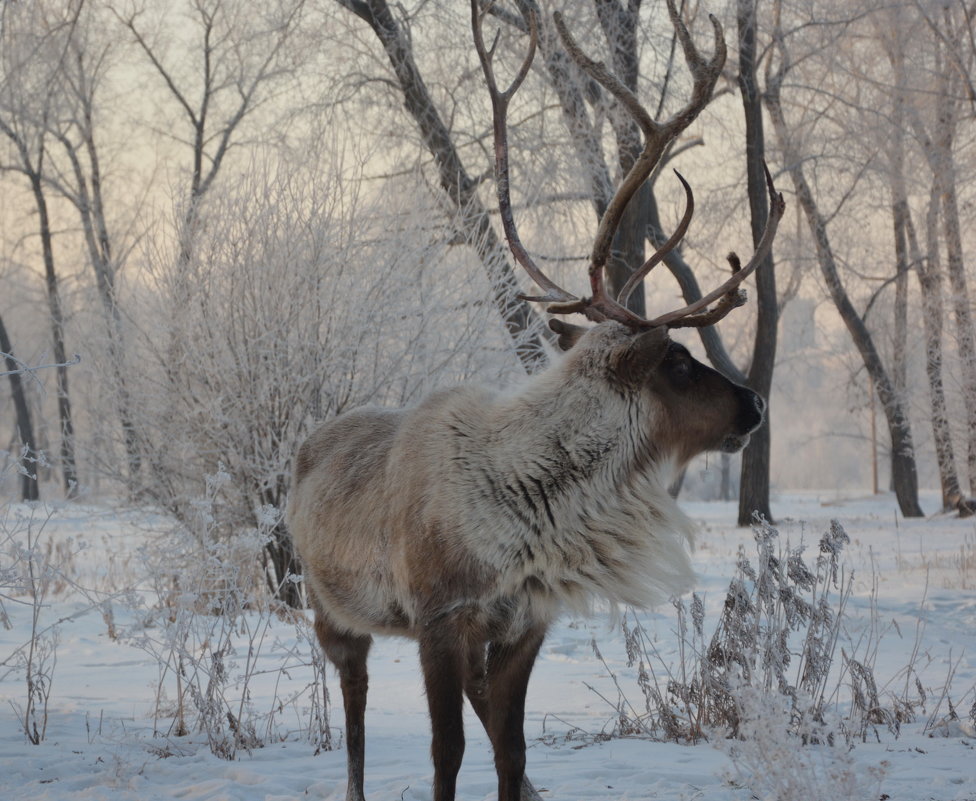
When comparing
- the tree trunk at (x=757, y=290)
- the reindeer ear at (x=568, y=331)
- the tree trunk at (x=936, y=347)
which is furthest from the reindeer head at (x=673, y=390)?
the tree trunk at (x=936, y=347)

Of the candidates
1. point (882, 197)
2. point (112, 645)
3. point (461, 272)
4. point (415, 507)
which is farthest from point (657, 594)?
point (882, 197)

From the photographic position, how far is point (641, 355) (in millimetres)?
3645

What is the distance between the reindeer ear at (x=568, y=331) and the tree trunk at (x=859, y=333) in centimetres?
1501

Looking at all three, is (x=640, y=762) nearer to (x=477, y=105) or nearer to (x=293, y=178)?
(x=293, y=178)

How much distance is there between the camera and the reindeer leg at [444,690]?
332cm

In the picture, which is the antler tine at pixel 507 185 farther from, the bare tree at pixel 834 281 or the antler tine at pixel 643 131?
the bare tree at pixel 834 281

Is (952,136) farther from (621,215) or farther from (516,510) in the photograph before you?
(516,510)

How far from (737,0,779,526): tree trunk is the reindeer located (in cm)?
1174

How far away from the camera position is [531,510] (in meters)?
3.48

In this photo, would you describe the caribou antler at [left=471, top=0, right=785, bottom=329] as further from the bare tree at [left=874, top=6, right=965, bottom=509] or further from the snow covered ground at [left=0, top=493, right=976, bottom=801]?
the bare tree at [left=874, top=6, right=965, bottom=509]

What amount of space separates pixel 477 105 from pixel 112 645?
744 centimetres

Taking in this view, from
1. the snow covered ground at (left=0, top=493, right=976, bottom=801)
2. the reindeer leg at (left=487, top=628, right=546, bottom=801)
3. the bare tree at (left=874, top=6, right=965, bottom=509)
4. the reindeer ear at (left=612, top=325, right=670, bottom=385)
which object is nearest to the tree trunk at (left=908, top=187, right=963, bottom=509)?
the bare tree at (left=874, top=6, right=965, bottom=509)

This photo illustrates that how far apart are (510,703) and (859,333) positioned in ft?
62.6

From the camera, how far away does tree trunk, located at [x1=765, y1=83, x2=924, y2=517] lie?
61.3 ft
